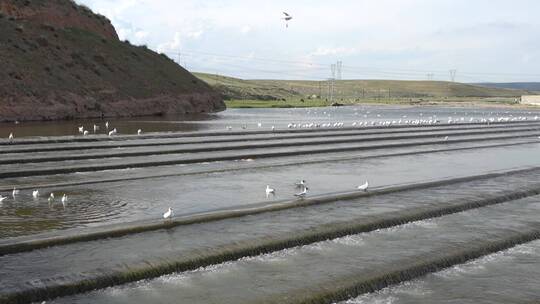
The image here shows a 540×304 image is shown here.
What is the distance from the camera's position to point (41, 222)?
47.1 ft

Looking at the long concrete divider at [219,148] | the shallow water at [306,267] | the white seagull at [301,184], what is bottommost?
the shallow water at [306,267]

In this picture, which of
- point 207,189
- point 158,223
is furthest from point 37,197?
point 158,223

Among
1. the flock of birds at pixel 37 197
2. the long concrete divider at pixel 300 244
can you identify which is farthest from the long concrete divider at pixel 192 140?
the long concrete divider at pixel 300 244

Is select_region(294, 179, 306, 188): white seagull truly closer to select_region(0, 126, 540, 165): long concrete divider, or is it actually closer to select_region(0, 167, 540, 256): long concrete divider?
select_region(0, 167, 540, 256): long concrete divider

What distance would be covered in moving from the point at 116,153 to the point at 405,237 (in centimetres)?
1803

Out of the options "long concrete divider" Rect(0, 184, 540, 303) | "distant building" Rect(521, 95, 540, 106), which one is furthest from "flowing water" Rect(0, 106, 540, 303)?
"distant building" Rect(521, 95, 540, 106)

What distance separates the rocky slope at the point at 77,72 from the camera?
5294cm

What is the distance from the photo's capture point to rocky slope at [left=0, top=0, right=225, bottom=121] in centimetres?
5294

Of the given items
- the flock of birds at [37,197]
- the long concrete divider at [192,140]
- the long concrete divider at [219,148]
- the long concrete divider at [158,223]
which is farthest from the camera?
the long concrete divider at [192,140]

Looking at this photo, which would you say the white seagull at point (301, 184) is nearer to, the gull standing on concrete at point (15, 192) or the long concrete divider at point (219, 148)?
the gull standing on concrete at point (15, 192)

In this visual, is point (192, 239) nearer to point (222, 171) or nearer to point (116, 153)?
point (222, 171)

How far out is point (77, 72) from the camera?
61000mm

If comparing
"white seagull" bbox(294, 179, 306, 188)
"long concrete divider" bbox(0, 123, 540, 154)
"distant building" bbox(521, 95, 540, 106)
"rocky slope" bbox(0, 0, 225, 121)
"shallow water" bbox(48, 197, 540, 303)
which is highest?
"rocky slope" bbox(0, 0, 225, 121)

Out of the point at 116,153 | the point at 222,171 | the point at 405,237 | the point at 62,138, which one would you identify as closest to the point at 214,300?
the point at 405,237
